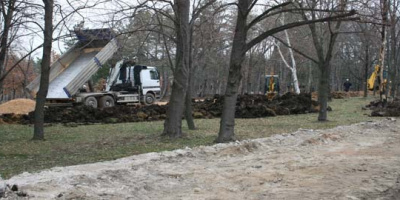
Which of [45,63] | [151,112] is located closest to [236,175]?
[45,63]

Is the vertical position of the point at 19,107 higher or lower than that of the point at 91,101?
lower

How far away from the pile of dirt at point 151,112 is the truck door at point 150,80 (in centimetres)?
721

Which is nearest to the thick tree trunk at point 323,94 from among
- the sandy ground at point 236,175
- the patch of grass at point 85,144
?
the patch of grass at point 85,144

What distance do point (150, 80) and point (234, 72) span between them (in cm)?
2023

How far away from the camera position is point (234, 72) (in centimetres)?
1173

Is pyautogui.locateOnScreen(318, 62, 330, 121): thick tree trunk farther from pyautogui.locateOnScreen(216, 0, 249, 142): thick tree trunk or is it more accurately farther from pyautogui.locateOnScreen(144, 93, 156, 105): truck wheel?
pyautogui.locateOnScreen(144, 93, 156, 105): truck wheel

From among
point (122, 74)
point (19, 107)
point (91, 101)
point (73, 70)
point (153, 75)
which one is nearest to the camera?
point (73, 70)

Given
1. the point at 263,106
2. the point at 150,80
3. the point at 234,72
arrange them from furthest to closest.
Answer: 1. the point at 150,80
2. the point at 263,106
3. the point at 234,72

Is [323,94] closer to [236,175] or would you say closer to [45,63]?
[45,63]

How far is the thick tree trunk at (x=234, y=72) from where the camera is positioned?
1172 centimetres

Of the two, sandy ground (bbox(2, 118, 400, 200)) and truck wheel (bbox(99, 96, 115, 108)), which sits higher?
truck wheel (bbox(99, 96, 115, 108))

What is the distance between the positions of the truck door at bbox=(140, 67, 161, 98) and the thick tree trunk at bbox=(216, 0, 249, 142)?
1954 cm

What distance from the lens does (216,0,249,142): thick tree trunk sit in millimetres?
11719

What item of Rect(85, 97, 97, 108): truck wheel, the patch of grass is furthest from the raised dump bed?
the patch of grass
